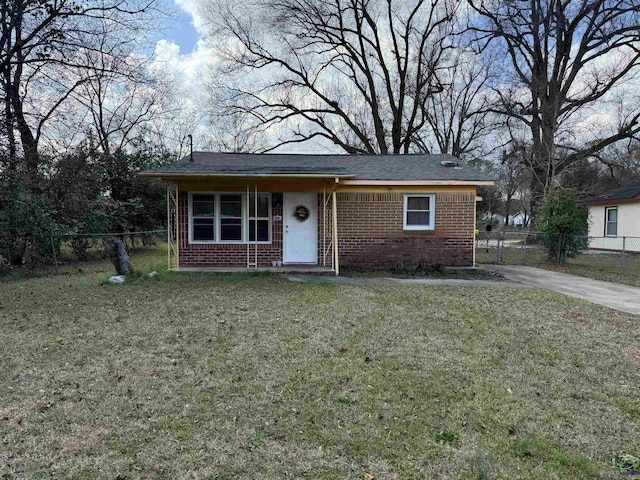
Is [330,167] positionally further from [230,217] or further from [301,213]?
[230,217]

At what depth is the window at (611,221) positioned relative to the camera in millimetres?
19734

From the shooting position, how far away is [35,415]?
3109mm

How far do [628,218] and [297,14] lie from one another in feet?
69.9

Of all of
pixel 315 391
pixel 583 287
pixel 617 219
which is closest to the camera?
pixel 315 391

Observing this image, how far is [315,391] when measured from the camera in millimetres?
3572

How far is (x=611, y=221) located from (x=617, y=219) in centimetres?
56

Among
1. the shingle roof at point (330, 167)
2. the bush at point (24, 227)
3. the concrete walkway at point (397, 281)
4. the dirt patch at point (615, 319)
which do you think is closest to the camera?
the dirt patch at point (615, 319)

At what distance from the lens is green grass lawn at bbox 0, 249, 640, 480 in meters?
2.58

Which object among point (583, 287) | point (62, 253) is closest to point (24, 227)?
point (62, 253)

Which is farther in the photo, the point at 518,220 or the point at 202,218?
the point at 518,220

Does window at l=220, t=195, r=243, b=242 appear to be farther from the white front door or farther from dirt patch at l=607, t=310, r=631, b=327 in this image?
dirt patch at l=607, t=310, r=631, b=327

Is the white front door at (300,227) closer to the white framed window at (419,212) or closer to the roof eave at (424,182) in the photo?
the roof eave at (424,182)

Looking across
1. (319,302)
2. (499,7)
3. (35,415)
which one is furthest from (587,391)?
(499,7)

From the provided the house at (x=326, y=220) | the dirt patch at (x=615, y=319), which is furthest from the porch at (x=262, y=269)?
the dirt patch at (x=615, y=319)
